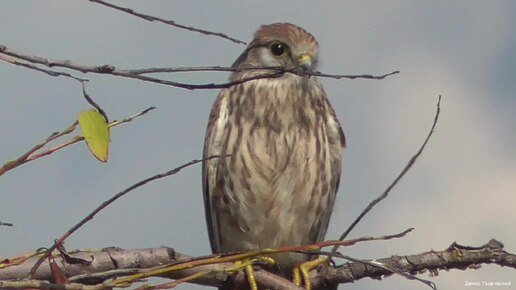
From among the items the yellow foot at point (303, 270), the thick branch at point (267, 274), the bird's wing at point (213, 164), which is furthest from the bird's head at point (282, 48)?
the thick branch at point (267, 274)

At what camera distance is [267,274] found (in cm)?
334

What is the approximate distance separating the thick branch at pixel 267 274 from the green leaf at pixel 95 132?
0.27 meters

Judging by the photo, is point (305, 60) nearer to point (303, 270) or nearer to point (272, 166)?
point (272, 166)

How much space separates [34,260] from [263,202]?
2.34 m

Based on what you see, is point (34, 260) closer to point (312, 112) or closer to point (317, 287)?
point (317, 287)

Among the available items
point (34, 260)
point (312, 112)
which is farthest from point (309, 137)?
point (34, 260)

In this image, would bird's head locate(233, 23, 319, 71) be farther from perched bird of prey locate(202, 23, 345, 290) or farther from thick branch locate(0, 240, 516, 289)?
thick branch locate(0, 240, 516, 289)

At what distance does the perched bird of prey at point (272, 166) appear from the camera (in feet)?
14.9

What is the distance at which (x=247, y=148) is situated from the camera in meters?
4.53

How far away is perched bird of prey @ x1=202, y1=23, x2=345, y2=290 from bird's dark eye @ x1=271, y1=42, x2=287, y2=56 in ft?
0.57

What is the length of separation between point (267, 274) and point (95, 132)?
162 cm

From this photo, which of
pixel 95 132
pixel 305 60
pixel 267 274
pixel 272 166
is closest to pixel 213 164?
pixel 272 166

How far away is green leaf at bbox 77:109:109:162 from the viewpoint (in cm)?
179

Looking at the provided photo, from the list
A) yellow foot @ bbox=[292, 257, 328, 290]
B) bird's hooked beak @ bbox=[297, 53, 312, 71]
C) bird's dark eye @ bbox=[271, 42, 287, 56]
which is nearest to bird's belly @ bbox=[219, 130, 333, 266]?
yellow foot @ bbox=[292, 257, 328, 290]
